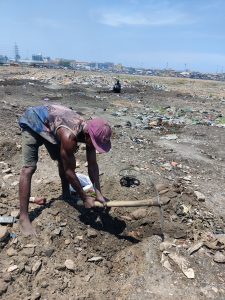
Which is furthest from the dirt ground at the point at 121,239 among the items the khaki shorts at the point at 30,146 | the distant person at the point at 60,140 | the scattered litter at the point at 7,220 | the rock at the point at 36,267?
the khaki shorts at the point at 30,146

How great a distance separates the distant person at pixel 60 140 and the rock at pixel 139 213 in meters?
0.76

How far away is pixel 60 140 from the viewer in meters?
3.68

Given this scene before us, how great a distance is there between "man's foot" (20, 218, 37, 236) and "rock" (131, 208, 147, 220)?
1255 millimetres

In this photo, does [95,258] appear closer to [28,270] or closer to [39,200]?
[28,270]

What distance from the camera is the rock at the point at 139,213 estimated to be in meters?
4.45

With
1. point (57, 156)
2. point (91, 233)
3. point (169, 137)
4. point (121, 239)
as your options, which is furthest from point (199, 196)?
point (169, 137)

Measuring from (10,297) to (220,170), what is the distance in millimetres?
4817

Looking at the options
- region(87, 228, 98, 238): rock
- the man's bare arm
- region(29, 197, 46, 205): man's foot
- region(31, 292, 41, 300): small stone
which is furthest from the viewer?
region(29, 197, 46, 205): man's foot

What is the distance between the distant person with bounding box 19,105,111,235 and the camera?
349cm

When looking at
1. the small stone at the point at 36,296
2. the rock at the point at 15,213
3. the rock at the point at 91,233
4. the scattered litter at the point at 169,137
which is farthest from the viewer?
the scattered litter at the point at 169,137

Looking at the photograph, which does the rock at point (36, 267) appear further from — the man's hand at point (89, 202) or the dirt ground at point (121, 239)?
the man's hand at point (89, 202)

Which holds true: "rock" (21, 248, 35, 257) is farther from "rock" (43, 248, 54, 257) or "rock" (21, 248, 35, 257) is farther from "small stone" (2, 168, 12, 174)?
"small stone" (2, 168, 12, 174)

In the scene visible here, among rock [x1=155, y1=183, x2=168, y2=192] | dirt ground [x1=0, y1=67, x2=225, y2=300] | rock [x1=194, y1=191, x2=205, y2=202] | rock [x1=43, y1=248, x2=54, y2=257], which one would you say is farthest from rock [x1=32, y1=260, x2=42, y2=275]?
rock [x1=194, y1=191, x2=205, y2=202]

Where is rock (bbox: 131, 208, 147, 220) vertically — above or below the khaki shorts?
below
